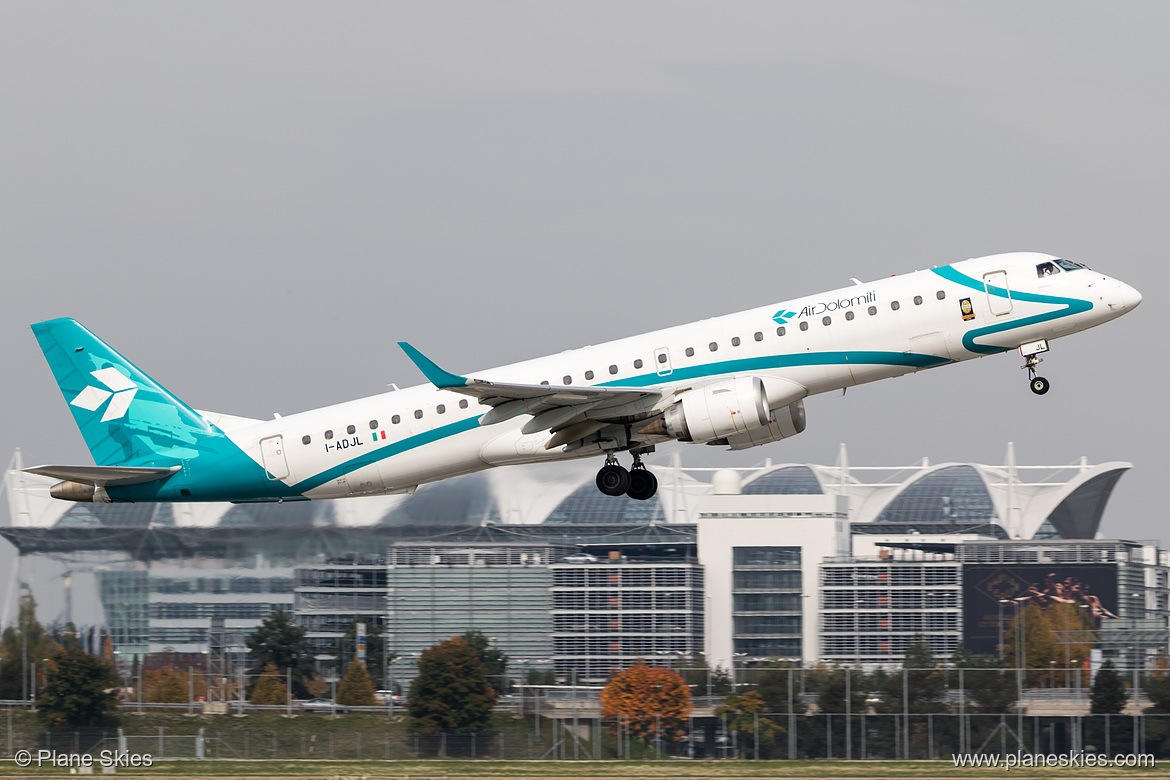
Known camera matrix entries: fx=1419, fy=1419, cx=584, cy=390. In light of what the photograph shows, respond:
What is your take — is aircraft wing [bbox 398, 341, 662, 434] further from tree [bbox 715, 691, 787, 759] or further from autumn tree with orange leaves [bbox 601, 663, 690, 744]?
autumn tree with orange leaves [bbox 601, 663, 690, 744]

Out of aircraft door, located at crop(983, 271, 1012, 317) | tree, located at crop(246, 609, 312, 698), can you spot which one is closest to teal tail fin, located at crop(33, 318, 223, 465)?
aircraft door, located at crop(983, 271, 1012, 317)

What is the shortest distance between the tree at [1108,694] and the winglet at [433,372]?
159 ft

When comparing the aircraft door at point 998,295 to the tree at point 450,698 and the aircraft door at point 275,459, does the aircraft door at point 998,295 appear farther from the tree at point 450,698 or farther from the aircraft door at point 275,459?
the tree at point 450,698

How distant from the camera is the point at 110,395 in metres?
44.2

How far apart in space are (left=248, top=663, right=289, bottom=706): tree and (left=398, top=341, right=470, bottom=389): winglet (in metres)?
57.9

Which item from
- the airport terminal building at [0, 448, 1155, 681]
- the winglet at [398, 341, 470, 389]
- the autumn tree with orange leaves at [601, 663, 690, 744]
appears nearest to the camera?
the winglet at [398, 341, 470, 389]

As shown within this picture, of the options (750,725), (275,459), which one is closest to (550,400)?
(275,459)

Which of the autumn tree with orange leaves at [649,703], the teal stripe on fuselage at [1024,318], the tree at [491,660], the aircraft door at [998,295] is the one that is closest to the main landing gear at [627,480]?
the teal stripe on fuselage at [1024,318]

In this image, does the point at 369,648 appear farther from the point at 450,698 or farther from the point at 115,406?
the point at 115,406

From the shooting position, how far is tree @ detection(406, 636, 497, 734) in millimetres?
79750

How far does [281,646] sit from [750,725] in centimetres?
5035

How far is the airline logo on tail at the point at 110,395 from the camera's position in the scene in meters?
44.1

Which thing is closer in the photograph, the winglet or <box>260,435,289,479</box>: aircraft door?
the winglet

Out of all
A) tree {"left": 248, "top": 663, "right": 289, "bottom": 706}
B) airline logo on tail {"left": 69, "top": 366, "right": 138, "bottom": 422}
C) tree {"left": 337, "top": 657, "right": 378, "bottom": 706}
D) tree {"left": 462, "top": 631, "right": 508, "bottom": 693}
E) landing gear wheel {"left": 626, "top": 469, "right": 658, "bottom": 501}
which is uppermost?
airline logo on tail {"left": 69, "top": 366, "right": 138, "bottom": 422}
